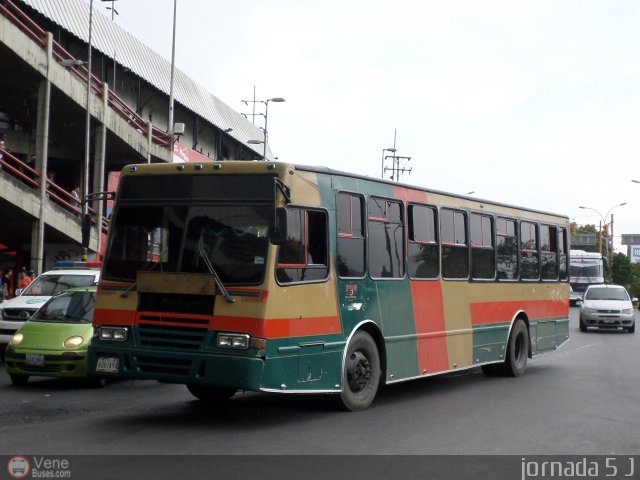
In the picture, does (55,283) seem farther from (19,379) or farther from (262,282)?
(262,282)

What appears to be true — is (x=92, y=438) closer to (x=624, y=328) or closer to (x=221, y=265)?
(x=221, y=265)

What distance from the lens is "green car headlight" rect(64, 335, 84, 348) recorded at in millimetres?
13375

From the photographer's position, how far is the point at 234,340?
958 centimetres

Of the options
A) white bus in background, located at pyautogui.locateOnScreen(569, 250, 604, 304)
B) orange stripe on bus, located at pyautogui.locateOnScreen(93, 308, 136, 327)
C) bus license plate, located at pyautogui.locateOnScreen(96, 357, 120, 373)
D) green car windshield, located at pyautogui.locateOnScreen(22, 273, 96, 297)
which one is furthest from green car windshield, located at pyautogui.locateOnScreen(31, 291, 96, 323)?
white bus in background, located at pyautogui.locateOnScreen(569, 250, 604, 304)

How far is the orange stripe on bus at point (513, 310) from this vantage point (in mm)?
14820

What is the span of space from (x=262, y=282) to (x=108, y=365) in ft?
6.55

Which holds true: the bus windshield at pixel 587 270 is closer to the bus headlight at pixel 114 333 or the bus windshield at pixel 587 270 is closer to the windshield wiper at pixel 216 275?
the windshield wiper at pixel 216 275

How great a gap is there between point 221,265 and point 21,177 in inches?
809

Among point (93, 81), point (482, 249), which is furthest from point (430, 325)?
point (93, 81)

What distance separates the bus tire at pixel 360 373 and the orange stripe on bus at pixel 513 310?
3465mm

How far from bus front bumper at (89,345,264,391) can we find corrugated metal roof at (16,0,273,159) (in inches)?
1120

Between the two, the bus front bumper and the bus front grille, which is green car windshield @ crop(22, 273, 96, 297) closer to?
the bus front bumper

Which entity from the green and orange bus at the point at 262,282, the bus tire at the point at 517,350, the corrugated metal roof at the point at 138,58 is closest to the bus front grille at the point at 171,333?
the green and orange bus at the point at 262,282

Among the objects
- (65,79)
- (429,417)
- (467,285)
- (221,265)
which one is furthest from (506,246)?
(65,79)
